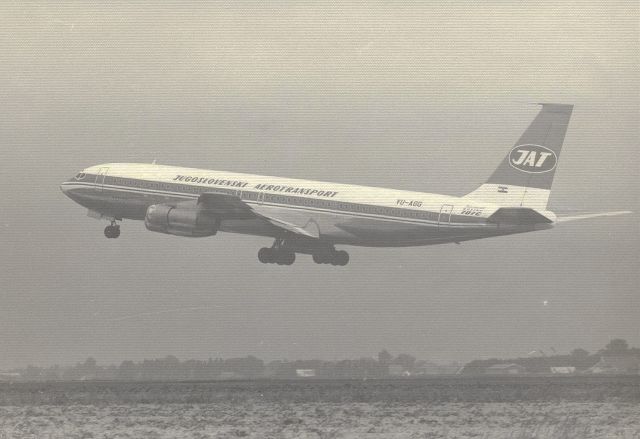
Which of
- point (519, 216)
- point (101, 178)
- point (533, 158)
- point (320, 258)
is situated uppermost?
point (101, 178)

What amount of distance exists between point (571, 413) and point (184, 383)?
16.7 metres

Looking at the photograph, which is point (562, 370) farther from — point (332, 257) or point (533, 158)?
point (332, 257)

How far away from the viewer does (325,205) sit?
5956cm

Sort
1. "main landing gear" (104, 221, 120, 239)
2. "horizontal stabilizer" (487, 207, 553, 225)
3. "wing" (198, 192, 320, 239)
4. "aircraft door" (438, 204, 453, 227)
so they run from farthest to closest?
"main landing gear" (104, 221, 120, 239) → "wing" (198, 192, 320, 239) → "aircraft door" (438, 204, 453, 227) → "horizontal stabilizer" (487, 207, 553, 225)

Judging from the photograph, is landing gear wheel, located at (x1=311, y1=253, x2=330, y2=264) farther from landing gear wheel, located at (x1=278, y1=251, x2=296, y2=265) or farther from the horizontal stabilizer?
the horizontal stabilizer

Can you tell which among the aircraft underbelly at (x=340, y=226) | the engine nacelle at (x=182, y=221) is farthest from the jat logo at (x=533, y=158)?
the engine nacelle at (x=182, y=221)

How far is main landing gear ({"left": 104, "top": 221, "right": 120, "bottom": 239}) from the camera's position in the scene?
211 feet

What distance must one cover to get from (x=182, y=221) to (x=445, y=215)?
13923 millimetres

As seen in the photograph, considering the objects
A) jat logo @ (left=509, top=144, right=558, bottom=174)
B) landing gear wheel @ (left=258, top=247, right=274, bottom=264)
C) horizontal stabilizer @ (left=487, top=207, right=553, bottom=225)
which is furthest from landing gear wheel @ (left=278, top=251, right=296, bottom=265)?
jat logo @ (left=509, top=144, right=558, bottom=174)

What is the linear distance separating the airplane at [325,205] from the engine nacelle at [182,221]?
53 millimetres

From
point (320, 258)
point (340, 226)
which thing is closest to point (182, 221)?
point (340, 226)

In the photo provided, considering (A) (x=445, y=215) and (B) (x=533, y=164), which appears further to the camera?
(A) (x=445, y=215)

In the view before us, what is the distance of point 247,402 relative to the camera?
134ft

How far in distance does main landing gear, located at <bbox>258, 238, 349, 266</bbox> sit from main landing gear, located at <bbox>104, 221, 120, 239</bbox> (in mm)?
8726
